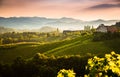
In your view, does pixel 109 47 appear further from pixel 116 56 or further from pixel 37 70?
pixel 116 56

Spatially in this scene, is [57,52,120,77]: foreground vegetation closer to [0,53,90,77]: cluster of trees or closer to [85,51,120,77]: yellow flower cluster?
[85,51,120,77]: yellow flower cluster

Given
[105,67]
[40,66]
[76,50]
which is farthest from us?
[76,50]

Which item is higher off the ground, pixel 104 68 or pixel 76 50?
pixel 104 68

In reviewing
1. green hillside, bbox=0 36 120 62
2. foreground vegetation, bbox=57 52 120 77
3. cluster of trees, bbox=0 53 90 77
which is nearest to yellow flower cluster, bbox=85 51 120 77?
foreground vegetation, bbox=57 52 120 77

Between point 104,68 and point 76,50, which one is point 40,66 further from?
point 104,68

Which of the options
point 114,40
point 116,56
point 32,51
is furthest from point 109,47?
point 116,56

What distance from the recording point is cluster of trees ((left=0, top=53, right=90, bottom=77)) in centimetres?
10235

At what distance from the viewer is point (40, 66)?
105562mm

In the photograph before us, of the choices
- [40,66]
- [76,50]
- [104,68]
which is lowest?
[40,66]

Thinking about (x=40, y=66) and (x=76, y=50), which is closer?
(x=40, y=66)

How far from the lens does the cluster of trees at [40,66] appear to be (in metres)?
102

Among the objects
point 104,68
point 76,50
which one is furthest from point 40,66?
point 104,68

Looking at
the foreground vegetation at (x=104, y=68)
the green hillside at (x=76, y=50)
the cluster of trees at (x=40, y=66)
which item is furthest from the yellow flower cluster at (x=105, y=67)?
the green hillside at (x=76, y=50)

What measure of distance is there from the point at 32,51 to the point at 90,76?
5712 inches
